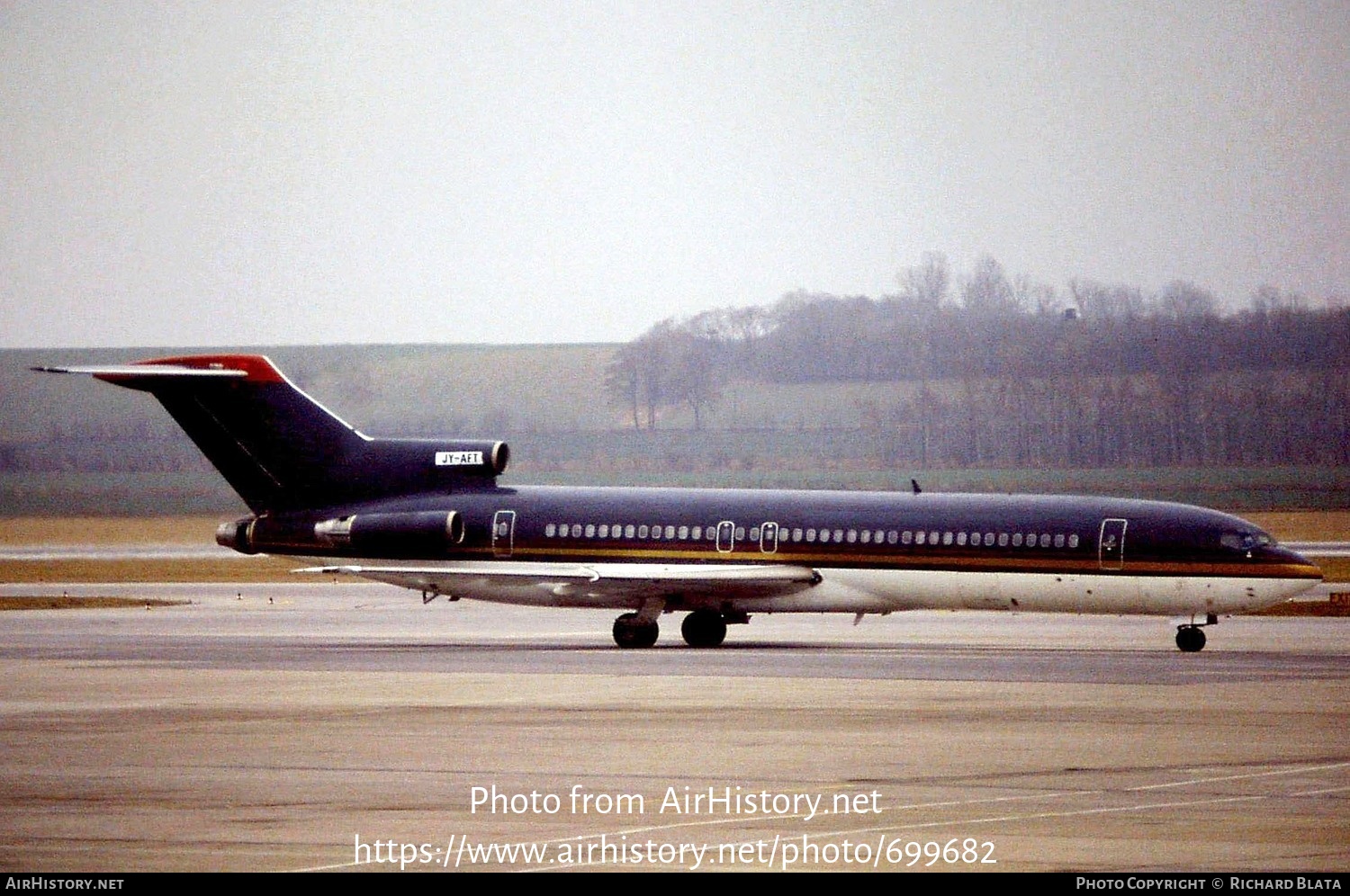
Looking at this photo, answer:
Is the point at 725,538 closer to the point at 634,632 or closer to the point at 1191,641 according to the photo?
the point at 634,632

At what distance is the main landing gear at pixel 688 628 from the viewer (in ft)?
140

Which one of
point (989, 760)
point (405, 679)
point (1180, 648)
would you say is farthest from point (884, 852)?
point (1180, 648)

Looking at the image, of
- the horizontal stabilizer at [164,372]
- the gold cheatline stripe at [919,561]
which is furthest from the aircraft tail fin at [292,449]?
the gold cheatline stripe at [919,561]

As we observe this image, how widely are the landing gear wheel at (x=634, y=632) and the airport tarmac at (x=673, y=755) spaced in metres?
0.61

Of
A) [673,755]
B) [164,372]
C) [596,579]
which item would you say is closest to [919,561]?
[596,579]

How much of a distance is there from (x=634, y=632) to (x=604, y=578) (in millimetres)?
1232

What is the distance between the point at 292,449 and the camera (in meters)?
45.2

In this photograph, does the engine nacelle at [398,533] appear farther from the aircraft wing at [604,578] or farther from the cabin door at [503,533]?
the cabin door at [503,533]

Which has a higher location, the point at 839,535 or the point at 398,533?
the point at 398,533

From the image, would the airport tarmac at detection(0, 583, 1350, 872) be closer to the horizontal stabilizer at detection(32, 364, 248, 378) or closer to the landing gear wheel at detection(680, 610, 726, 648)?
the landing gear wheel at detection(680, 610, 726, 648)

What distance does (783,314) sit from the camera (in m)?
118
